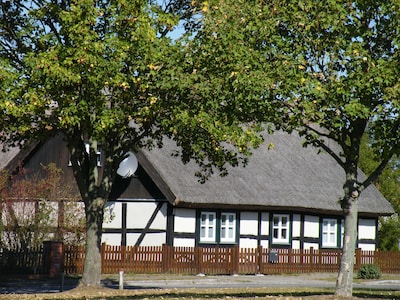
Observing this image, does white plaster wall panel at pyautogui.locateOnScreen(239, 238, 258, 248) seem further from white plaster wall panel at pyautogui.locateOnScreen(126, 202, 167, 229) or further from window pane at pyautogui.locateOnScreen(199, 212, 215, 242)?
white plaster wall panel at pyautogui.locateOnScreen(126, 202, 167, 229)

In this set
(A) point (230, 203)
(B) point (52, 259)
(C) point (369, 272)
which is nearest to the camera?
(B) point (52, 259)

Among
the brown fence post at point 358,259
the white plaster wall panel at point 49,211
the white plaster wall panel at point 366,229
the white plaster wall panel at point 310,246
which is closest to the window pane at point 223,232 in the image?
the white plaster wall panel at point 310,246

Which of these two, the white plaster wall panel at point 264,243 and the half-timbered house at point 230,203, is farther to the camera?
the white plaster wall panel at point 264,243

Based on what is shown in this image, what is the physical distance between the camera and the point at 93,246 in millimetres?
24766

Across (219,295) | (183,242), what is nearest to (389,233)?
(183,242)

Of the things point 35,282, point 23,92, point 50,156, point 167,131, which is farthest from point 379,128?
point 50,156

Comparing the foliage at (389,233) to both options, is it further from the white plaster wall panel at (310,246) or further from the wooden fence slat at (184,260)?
the wooden fence slat at (184,260)

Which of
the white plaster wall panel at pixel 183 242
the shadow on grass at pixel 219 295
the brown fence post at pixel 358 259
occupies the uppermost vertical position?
the white plaster wall panel at pixel 183 242

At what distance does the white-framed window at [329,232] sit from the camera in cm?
4369

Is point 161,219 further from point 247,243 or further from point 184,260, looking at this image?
point 247,243

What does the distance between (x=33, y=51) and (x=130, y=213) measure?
1592 cm

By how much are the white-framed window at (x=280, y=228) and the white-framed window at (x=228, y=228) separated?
263cm

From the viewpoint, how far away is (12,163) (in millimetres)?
39531

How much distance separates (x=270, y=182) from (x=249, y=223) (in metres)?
2.54
